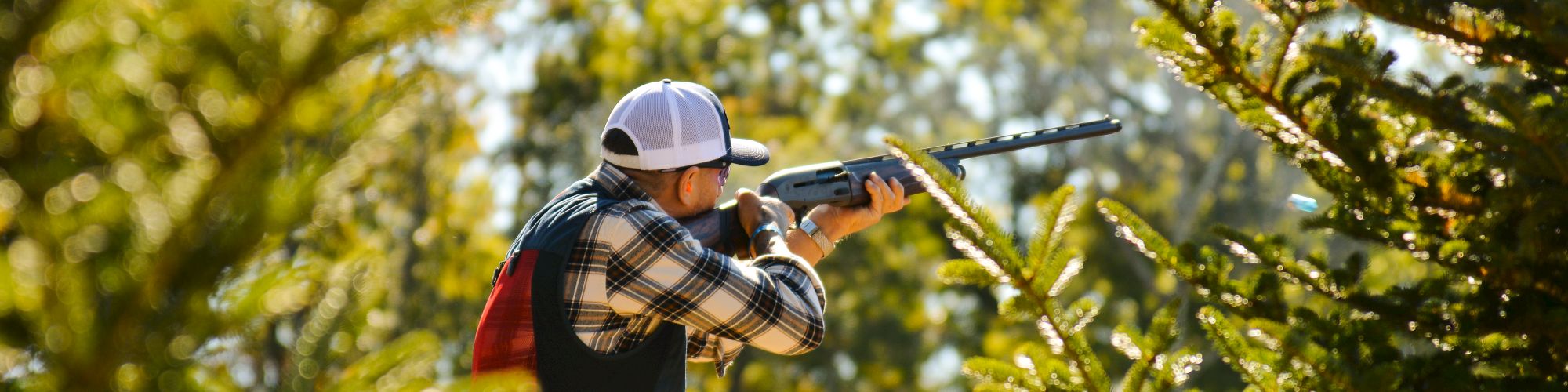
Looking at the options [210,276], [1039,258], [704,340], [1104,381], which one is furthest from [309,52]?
[704,340]

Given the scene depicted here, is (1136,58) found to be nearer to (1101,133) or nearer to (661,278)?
(1101,133)

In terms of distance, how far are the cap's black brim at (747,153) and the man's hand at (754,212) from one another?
0.08 m

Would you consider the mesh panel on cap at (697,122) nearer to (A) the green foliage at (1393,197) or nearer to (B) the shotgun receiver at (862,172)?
(B) the shotgun receiver at (862,172)

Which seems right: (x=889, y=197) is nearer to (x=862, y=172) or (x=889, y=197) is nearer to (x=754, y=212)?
(x=862, y=172)

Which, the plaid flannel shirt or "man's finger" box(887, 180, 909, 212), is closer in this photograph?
the plaid flannel shirt

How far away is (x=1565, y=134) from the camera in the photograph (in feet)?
7.73

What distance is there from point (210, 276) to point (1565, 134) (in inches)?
89.8

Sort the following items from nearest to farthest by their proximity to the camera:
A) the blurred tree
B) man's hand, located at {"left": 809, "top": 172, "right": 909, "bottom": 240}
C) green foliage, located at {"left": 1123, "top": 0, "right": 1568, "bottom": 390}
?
the blurred tree → green foliage, located at {"left": 1123, "top": 0, "right": 1568, "bottom": 390} → man's hand, located at {"left": 809, "top": 172, "right": 909, "bottom": 240}

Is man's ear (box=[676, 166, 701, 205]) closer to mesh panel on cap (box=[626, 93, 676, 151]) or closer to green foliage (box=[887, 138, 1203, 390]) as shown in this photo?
mesh panel on cap (box=[626, 93, 676, 151])

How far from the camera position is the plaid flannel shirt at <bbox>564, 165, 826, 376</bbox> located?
303 centimetres

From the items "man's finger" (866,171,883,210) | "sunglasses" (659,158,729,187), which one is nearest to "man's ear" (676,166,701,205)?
"sunglasses" (659,158,729,187)

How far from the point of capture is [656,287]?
3047mm

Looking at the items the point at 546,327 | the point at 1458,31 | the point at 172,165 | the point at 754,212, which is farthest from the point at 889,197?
the point at 172,165

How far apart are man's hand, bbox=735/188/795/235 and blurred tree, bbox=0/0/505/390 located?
2673 millimetres
